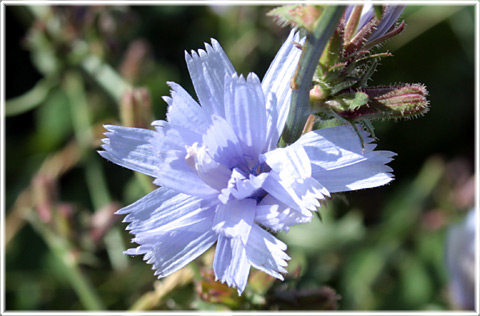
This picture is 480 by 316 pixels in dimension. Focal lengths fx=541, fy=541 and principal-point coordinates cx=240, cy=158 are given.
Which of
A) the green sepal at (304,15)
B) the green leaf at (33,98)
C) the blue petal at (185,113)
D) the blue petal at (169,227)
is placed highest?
the green leaf at (33,98)

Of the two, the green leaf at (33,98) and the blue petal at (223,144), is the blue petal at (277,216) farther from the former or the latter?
the green leaf at (33,98)

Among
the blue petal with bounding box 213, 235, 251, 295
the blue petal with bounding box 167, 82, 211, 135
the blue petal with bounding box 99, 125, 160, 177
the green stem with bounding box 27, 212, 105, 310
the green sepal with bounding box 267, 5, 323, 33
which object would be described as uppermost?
the green sepal with bounding box 267, 5, 323, 33

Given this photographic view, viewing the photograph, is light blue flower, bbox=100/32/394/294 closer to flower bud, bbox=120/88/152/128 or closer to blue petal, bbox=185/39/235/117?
blue petal, bbox=185/39/235/117

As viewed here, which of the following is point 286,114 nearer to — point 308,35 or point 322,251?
point 308,35

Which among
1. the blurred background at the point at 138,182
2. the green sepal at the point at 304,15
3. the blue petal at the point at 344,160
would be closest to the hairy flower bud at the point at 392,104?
the blue petal at the point at 344,160

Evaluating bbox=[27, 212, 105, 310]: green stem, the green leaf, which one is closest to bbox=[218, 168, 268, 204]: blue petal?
bbox=[27, 212, 105, 310]: green stem

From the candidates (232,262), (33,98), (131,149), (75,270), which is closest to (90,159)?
(33,98)

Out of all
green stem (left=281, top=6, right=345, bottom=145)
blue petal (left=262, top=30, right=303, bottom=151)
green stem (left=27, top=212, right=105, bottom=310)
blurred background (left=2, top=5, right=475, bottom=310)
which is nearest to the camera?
green stem (left=281, top=6, right=345, bottom=145)
